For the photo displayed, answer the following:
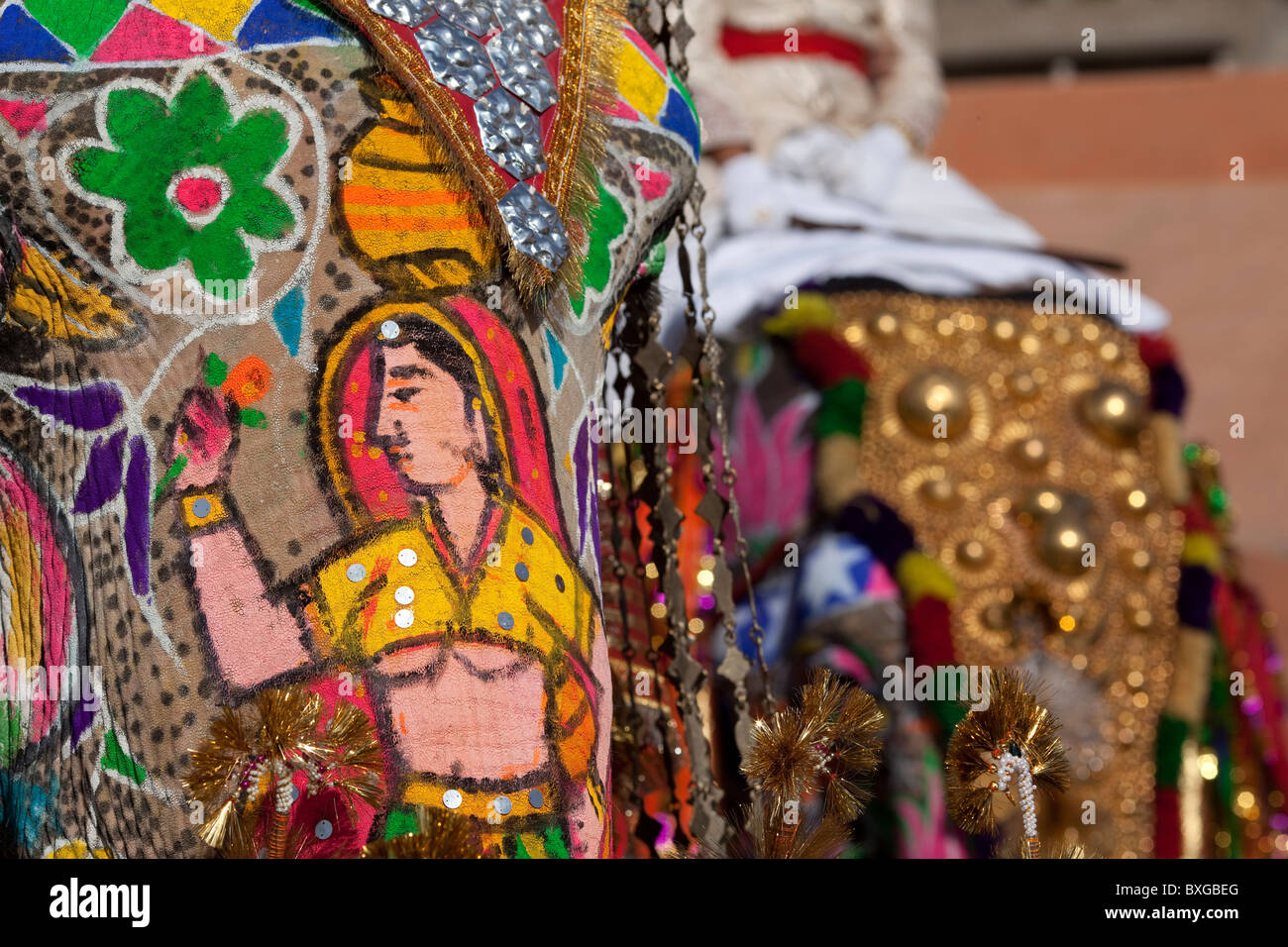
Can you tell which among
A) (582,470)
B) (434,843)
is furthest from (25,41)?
(434,843)

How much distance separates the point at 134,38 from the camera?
35.2 inches

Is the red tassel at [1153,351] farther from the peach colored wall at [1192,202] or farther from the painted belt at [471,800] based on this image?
the peach colored wall at [1192,202]

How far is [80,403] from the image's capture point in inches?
35.2

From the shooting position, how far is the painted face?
0.87 meters

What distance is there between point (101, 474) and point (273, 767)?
235 mm

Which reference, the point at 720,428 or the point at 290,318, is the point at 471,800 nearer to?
the point at 290,318

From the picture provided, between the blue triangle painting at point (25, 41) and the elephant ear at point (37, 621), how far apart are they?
23cm

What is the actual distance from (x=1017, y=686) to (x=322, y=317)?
1.55 feet

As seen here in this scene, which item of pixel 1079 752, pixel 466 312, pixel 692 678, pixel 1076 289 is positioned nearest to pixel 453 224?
pixel 466 312

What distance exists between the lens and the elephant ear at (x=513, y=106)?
0.94m

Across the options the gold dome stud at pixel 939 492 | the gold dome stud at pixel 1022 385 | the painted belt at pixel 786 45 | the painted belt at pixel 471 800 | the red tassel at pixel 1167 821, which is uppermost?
the painted belt at pixel 786 45

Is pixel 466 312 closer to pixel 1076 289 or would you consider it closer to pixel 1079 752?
pixel 1079 752

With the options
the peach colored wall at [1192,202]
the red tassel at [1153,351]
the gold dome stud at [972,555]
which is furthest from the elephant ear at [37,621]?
the peach colored wall at [1192,202]

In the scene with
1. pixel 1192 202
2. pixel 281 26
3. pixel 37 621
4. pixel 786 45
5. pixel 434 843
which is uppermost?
pixel 1192 202
